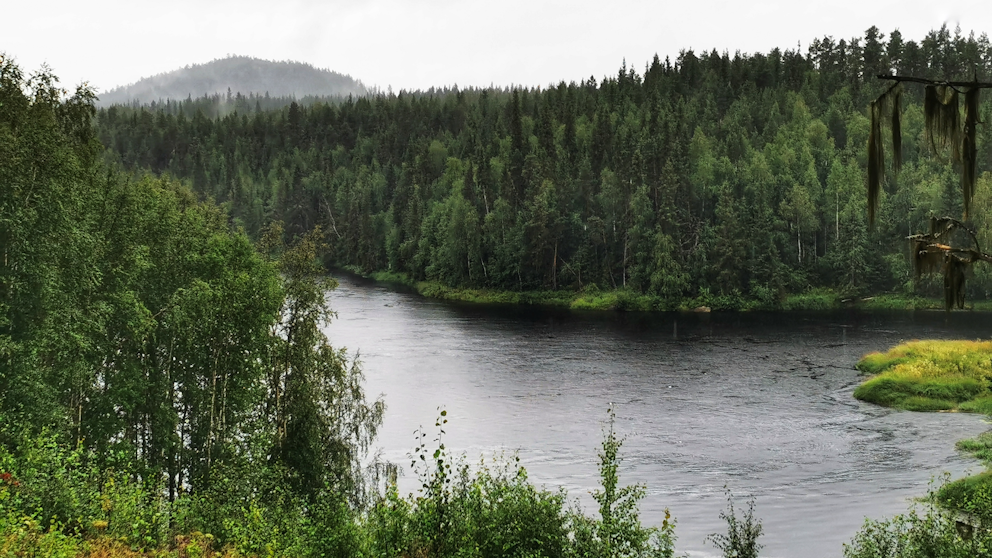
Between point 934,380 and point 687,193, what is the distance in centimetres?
5676

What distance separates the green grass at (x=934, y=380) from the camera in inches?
1964

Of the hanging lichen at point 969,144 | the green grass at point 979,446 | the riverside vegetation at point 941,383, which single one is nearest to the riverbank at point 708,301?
the riverside vegetation at point 941,383

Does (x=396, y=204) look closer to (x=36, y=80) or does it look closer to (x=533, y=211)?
(x=533, y=211)

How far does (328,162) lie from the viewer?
184 meters

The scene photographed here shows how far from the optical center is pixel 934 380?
52.2 metres

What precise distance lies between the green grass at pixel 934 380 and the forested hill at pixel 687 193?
59.0 ft

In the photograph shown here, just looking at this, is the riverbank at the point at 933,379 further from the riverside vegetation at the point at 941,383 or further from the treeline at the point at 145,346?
the treeline at the point at 145,346

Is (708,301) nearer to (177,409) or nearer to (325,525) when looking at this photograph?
(177,409)

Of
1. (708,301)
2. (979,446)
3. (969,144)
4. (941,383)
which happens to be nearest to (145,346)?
(969,144)

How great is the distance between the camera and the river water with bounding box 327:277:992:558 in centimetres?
3544

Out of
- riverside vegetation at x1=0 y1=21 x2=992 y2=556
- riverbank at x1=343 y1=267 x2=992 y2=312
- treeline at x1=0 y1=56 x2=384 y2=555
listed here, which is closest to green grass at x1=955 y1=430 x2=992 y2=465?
riverside vegetation at x1=0 y1=21 x2=992 y2=556

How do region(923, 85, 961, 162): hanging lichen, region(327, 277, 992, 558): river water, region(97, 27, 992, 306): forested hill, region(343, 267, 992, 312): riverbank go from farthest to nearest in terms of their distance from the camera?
region(97, 27, 992, 306): forested hill, region(343, 267, 992, 312): riverbank, region(327, 277, 992, 558): river water, region(923, 85, 961, 162): hanging lichen

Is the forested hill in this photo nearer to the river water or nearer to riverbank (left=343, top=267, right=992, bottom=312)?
riverbank (left=343, top=267, right=992, bottom=312)

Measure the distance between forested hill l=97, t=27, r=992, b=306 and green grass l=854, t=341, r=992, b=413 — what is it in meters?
18.0
